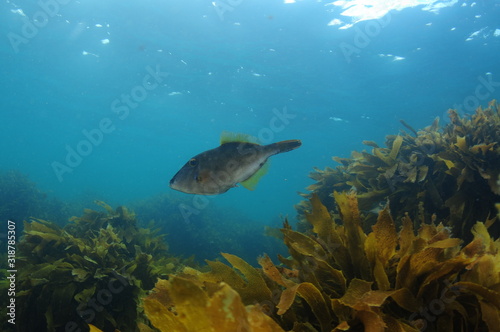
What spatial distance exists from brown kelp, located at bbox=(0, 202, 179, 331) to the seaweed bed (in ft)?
0.05

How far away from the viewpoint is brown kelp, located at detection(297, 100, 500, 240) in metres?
2.82

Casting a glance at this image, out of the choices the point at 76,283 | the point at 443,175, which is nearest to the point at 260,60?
the point at 443,175

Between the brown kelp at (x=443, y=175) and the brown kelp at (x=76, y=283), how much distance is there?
10.8ft

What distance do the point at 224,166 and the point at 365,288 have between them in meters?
1.21

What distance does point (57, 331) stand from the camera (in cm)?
315

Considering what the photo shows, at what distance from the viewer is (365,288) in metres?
1.32

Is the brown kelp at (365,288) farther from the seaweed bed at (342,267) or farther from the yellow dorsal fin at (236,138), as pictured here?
the yellow dorsal fin at (236,138)

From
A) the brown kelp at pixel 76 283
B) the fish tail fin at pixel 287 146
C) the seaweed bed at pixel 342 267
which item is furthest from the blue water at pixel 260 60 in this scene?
the fish tail fin at pixel 287 146

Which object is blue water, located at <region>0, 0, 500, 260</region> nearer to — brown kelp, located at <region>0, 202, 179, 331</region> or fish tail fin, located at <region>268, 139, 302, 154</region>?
brown kelp, located at <region>0, 202, 179, 331</region>

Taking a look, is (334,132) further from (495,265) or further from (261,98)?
(495,265)

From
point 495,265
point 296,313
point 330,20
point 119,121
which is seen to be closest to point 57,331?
point 296,313

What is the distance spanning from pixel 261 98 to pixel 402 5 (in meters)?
14.8

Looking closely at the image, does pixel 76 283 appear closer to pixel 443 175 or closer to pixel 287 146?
pixel 287 146

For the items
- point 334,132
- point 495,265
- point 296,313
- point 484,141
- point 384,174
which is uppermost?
point 334,132
